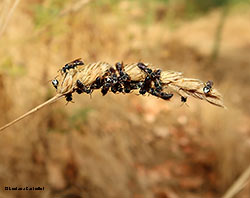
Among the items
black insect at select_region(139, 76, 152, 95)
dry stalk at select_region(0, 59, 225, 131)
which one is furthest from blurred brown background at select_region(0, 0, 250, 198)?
black insect at select_region(139, 76, 152, 95)

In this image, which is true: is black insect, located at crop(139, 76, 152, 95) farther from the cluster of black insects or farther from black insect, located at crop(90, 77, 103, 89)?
→ black insect, located at crop(90, 77, 103, 89)

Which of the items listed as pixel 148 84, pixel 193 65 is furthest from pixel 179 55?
pixel 148 84

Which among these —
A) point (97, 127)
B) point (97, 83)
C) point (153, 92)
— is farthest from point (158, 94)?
point (97, 127)

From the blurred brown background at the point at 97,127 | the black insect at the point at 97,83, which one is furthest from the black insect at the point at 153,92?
the blurred brown background at the point at 97,127

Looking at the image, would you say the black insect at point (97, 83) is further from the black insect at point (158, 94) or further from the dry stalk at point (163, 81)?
the black insect at point (158, 94)

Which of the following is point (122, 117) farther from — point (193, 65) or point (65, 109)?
point (193, 65)

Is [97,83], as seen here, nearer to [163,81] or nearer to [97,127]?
[163,81]
